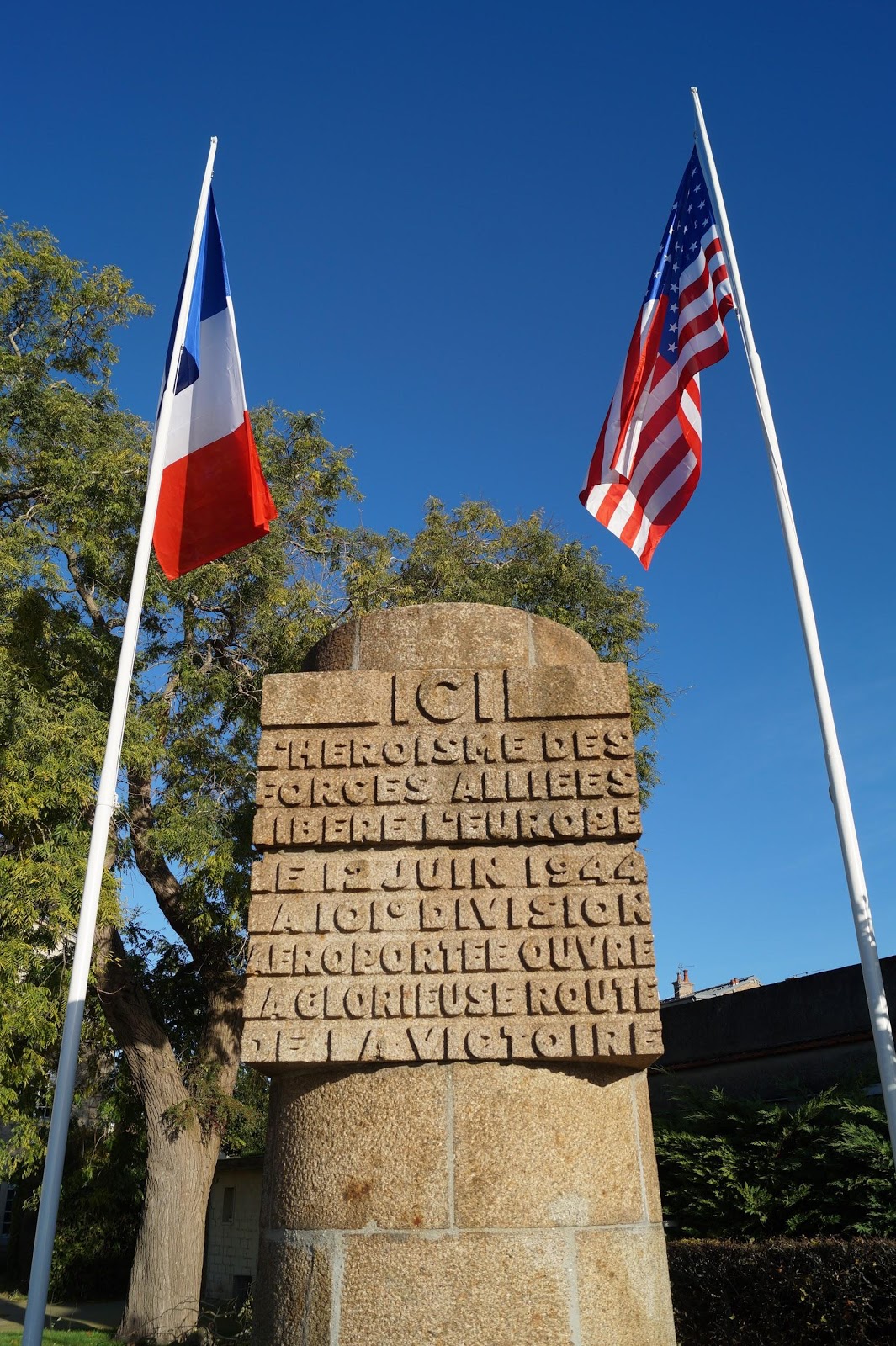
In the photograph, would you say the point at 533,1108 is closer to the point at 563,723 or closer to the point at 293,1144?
the point at 293,1144

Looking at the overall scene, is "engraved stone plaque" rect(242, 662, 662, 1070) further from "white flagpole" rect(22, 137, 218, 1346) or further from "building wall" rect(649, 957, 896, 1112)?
"building wall" rect(649, 957, 896, 1112)

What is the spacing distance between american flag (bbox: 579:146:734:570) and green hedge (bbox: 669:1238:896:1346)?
18.3ft

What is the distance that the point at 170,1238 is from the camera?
1434cm

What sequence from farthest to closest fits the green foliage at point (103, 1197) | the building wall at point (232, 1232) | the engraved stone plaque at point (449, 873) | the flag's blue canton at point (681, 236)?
the building wall at point (232, 1232) < the green foliage at point (103, 1197) < the flag's blue canton at point (681, 236) < the engraved stone plaque at point (449, 873)

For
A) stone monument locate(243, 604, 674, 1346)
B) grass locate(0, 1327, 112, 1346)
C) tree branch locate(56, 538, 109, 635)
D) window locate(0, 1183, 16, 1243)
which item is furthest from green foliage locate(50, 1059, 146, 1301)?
stone monument locate(243, 604, 674, 1346)

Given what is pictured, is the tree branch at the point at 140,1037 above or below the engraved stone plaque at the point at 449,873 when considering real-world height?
above

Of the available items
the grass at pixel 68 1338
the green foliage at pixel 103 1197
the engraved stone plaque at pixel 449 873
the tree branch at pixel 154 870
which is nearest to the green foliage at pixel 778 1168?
the engraved stone plaque at pixel 449 873

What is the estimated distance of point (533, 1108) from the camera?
473cm

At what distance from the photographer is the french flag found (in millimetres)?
8227

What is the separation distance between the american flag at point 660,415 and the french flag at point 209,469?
2.55m

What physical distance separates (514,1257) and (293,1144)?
1087 millimetres

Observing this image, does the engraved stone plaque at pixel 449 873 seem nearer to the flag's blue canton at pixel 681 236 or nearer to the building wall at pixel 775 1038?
the flag's blue canton at pixel 681 236

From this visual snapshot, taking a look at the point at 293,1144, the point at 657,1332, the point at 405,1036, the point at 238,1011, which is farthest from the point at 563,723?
the point at 238,1011

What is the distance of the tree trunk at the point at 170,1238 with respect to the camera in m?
14.0
